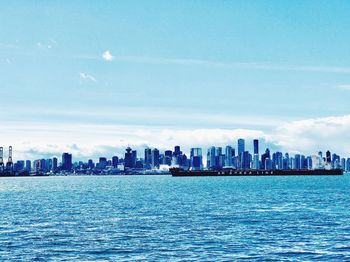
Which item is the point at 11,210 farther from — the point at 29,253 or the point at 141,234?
the point at 29,253

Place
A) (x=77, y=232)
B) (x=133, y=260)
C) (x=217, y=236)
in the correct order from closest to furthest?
(x=133, y=260), (x=217, y=236), (x=77, y=232)

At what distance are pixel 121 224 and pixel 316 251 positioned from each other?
28812 millimetres

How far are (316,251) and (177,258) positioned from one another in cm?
1296

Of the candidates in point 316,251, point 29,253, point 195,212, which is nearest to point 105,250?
point 29,253

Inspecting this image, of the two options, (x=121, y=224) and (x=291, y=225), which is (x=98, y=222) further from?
(x=291, y=225)

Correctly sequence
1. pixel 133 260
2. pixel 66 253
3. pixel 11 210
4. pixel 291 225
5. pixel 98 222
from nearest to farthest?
pixel 133 260 → pixel 66 253 → pixel 291 225 → pixel 98 222 → pixel 11 210

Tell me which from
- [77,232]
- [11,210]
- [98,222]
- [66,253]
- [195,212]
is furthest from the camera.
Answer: [11,210]

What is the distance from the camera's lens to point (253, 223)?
232 feet

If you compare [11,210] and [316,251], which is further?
[11,210]

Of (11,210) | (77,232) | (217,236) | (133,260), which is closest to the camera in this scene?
(133,260)

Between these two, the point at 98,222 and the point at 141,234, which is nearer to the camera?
the point at 141,234

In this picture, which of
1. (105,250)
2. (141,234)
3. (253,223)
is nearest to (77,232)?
(141,234)

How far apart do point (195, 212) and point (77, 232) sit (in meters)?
29.3

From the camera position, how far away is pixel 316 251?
4941cm
